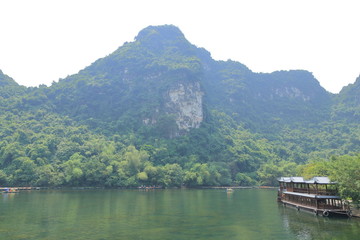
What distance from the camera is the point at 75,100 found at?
176750 mm

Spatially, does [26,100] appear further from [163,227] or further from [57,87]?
[163,227]

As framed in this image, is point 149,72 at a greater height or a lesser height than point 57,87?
greater

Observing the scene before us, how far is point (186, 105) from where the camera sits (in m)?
168

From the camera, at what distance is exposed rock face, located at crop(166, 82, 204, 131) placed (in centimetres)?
16150

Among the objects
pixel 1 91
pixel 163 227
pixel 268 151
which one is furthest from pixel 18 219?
pixel 1 91

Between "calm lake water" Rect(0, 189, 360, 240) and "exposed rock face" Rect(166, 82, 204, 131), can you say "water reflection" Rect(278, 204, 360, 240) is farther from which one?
"exposed rock face" Rect(166, 82, 204, 131)

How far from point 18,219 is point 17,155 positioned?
78.1 meters

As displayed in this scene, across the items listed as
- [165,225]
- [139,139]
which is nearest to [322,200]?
[165,225]

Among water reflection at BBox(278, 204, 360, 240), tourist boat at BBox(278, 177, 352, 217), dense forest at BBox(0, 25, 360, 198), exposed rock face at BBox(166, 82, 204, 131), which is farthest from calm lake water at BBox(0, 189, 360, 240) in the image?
exposed rock face at BBox(166, 82, 204, 131)

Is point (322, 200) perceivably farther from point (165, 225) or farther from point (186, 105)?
point (186, 105)

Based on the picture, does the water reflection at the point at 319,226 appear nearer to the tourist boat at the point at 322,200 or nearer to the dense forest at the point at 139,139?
the tourist boat at the point at 322,200

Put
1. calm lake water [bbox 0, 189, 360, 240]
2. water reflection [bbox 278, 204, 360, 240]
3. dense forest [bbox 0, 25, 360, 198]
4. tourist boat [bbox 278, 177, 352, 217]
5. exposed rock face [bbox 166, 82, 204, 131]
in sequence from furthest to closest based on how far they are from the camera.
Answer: exposed rock face [bbox 166, 82, 204, 131]
dense forest [bbox 0, 25, 360, 198]
tourist boat [bbox 278, 177, 352, 217]
water reflection [bbox 278, 204, 360, 240]
calm lake water [bbox 0, 189, 360, 240]

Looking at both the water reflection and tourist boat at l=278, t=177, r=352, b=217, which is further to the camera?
tourist boat at l=278, t=177, r=352, b=217

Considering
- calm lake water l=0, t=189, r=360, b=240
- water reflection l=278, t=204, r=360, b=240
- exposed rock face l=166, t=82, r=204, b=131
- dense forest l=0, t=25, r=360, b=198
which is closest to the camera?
calm lake water l=0, t=189, r=360, b=240
